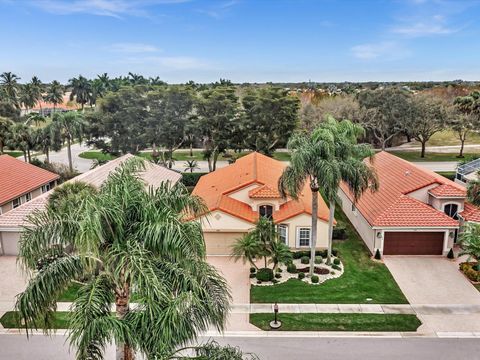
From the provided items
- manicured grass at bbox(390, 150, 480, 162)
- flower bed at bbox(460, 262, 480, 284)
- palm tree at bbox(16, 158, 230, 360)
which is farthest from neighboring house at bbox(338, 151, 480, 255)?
manicured grass at bbox(390, 150, 480, 162)

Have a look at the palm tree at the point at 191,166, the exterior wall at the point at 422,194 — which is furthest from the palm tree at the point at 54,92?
the exterior wall at the point at 422,194

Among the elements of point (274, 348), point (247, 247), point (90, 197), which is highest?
point (90, 197)

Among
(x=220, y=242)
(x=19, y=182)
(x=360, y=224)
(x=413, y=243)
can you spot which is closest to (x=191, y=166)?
(x=19, y=182)

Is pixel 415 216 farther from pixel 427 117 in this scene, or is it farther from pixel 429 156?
pixel 429 156

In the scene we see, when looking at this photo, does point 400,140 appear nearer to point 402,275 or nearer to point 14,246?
point 402,275

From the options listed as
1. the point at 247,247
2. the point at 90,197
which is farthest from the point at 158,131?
the point at 90,197
